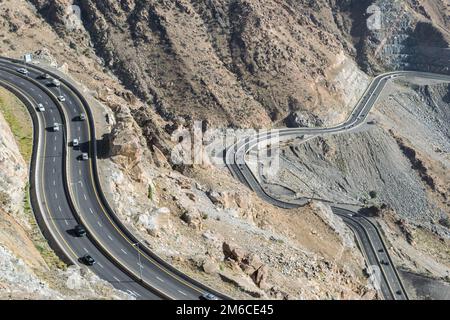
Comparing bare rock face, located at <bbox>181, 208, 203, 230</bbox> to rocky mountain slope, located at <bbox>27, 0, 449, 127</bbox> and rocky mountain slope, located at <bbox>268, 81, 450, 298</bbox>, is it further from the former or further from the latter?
rocky mountain slope, located at <bbox>27, 0, 449, 127</bbox>

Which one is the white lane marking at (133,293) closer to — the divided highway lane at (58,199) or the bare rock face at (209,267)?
the divided highway lane at (58,199)

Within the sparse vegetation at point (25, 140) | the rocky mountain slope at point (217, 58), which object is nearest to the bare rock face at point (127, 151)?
the sparse vegetation at point (25, 140)

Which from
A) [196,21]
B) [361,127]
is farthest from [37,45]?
[361,127]

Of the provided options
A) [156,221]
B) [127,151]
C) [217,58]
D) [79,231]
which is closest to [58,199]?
[79,231]

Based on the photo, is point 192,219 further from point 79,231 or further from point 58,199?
point 58,199

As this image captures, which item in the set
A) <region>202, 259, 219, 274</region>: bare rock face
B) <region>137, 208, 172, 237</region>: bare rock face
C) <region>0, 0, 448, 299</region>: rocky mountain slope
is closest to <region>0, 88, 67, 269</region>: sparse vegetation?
<region>0, 0, 448, 299</region>: rocky mountain slope

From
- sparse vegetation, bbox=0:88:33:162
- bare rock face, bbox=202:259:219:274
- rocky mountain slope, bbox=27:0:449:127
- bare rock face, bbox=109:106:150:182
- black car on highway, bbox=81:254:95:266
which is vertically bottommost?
bare rock face, bbox=202:259:219:274
